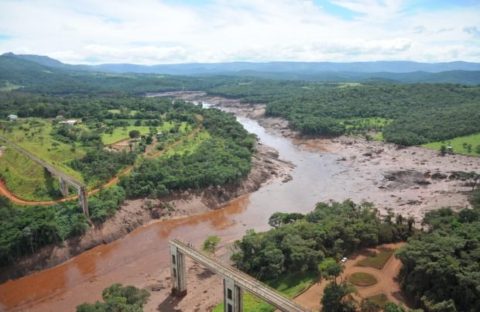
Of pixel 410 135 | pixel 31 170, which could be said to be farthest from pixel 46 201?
pixel 410 135

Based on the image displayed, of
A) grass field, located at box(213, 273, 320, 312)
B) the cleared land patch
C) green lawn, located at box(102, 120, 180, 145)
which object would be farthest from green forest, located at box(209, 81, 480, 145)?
the cleared land patch

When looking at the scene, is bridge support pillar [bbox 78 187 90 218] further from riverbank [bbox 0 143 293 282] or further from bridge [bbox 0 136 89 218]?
riverbank [bbox 0 143 293 282]

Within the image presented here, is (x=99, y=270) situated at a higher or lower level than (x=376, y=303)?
lower

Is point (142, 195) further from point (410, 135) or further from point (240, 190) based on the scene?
point (410, 135)

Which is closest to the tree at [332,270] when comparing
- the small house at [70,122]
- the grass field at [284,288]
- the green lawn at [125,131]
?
the grass field at [284,288]

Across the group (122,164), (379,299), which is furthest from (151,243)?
(379,299)

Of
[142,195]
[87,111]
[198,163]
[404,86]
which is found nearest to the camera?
[142,195]

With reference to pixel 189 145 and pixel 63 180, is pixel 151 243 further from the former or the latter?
pixel 189 145
